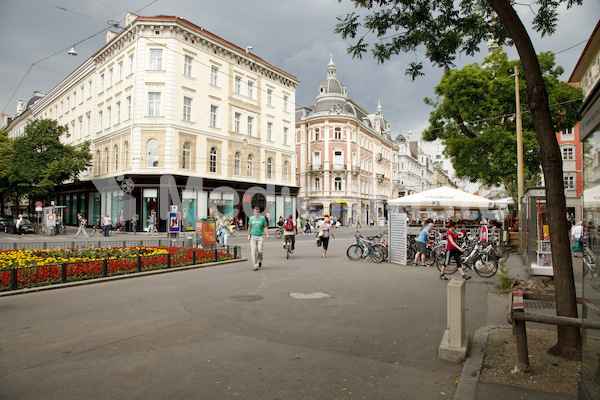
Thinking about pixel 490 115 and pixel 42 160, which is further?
pixel 42 160

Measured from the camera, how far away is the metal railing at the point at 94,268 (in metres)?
8.74

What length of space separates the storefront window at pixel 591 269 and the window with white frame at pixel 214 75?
114ft

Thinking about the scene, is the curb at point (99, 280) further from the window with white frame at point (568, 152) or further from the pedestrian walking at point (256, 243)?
the window with white frame at point (568, 152)

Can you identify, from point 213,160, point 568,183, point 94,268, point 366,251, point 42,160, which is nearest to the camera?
point 94,268

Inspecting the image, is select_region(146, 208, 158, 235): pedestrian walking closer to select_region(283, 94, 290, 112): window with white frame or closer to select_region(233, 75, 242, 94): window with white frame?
select_region(233, 75, 242, 94): window with white frame

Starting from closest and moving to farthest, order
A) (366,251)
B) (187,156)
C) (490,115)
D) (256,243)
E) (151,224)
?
(256,243) < (366,251) < (490,115) < (151,224) < (187,156)

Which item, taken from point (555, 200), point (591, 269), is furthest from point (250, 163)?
point (591, 269)

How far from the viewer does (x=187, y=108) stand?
109 feet

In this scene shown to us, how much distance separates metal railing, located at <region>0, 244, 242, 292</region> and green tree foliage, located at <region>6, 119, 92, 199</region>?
1085 inches

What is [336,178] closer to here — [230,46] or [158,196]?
[230,46]

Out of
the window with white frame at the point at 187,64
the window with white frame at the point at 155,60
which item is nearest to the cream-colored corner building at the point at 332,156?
the window with white frame at the point at 187,64

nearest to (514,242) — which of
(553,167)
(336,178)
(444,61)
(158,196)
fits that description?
(444,61)

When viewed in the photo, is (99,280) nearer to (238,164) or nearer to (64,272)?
(64,272)

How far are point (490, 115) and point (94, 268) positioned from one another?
25571mm
